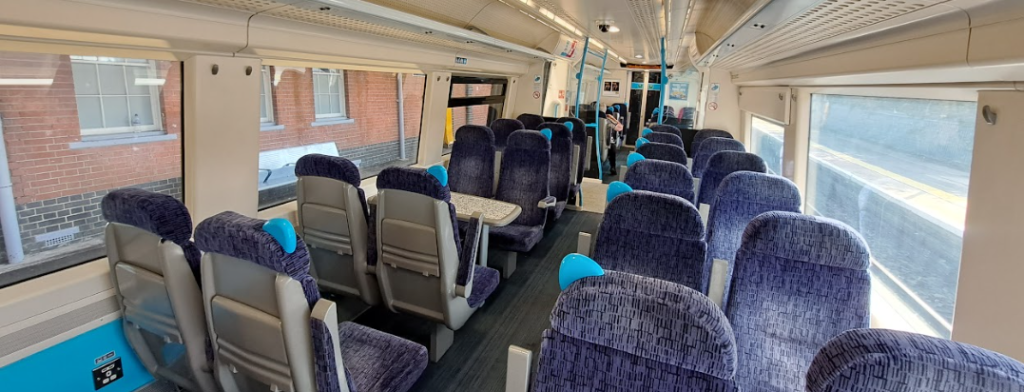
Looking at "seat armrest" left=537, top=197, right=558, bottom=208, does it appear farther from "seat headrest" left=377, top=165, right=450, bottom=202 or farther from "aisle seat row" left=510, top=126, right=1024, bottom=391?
"seat headrest" left=377, top=165, right=450, bottom=202

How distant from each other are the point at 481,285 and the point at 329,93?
8.55ft

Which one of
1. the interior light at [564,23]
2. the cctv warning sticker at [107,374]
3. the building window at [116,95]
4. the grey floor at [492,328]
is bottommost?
the grey floor at [492,328]

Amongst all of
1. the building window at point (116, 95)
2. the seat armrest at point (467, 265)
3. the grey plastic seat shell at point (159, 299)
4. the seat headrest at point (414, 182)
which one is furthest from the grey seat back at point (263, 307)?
the building window at point (116, 95)

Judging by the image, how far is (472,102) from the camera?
6.84m

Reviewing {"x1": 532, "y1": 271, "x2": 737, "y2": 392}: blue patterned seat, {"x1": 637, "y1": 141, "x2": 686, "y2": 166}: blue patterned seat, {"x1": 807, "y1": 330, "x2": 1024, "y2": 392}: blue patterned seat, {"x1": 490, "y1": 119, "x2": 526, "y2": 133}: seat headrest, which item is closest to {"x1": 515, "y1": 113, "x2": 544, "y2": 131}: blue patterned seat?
{"x1": 490, "y1": 119, "x2": 526, "y2": 133}: seat headrest

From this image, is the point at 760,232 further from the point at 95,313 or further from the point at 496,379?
the point at 95,313

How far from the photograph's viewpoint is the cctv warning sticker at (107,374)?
2346mm

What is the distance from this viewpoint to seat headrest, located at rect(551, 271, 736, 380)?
1067 mm

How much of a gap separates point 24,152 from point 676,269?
132 inches

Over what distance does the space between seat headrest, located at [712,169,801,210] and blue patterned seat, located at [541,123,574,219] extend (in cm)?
290

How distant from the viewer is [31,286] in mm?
2141

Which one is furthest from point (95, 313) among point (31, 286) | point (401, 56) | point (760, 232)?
point (760, 232)

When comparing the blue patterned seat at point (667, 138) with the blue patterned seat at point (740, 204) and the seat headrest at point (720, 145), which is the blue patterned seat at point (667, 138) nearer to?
the seat headrest at point (720, 145)

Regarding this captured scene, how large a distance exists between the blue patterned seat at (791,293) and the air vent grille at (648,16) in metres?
2.45
